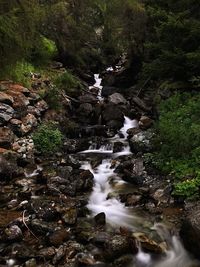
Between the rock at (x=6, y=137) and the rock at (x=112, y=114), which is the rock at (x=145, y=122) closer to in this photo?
the rock at (x=112, y=114)

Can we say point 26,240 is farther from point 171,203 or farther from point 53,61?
point 53,61

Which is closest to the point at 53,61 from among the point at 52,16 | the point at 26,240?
the point at 52,16

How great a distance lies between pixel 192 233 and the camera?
26.4ft

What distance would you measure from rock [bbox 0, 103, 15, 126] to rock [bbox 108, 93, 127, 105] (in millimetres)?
6031

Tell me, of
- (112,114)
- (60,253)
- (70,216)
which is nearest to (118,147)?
(112,114)

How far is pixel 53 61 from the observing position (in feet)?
73.0

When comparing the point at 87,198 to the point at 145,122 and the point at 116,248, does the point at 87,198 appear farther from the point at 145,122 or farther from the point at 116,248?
the point at 145,122

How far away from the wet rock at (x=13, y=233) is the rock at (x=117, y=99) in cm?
1098

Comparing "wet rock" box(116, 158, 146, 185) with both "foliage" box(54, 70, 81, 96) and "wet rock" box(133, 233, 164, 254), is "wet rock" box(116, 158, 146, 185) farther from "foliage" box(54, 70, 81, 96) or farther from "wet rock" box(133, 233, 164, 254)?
"foliage" box(54, 70, 81, 96)

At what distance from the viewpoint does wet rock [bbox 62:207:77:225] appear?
9.08 meters

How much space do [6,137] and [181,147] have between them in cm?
570

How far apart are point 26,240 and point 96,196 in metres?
2.84

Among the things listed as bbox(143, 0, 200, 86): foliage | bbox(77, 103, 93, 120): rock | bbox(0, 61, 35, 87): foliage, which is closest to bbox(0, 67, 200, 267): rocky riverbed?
bbox(77, 103, 93, 120): rock

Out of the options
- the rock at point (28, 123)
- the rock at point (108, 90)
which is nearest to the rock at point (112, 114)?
the rock at point (28, 123)
